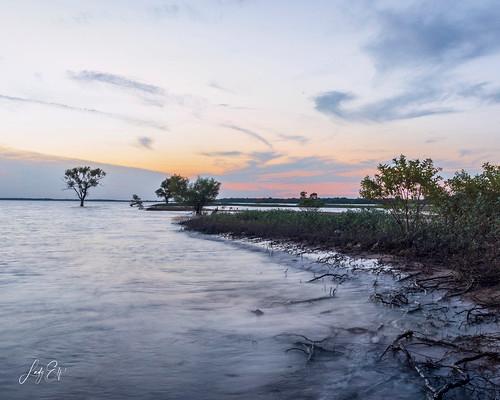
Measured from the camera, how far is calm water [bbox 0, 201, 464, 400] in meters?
6.47

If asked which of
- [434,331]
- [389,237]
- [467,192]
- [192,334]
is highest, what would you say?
[467,192]

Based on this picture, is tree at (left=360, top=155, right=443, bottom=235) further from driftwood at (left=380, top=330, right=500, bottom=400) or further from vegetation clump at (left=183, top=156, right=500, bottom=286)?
driftwood at (left=380, top=330, right=500, bottom=400)

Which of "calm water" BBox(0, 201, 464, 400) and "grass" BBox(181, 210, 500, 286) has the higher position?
"grass" BBox(181, 210, 500, 286)

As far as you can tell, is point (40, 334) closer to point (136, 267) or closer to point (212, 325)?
point (212, 325)

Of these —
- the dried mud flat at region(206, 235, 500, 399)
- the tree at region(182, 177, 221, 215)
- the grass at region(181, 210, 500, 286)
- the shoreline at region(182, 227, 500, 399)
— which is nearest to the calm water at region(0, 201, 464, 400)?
the dried mud flat at region(206, 235, 500, 399)

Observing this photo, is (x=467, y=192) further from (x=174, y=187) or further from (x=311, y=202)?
(x=174, y=187)

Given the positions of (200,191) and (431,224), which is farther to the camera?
(200,191)

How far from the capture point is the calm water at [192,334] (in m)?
6.47

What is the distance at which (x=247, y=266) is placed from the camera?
20.4 m

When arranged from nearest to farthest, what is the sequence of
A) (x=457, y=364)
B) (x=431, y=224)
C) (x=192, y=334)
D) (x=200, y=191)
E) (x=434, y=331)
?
(x=457, y=364), (x=434, y=331), (x=192, y=334), (x=431, y=224), (x=200, y=191)

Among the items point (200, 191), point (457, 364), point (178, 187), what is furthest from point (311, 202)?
point (457, 364)

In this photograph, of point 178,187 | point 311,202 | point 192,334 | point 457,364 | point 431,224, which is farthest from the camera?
point 178,187

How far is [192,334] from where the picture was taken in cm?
945

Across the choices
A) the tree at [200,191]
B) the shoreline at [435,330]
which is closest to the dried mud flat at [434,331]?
the shoreline at [435,330]
